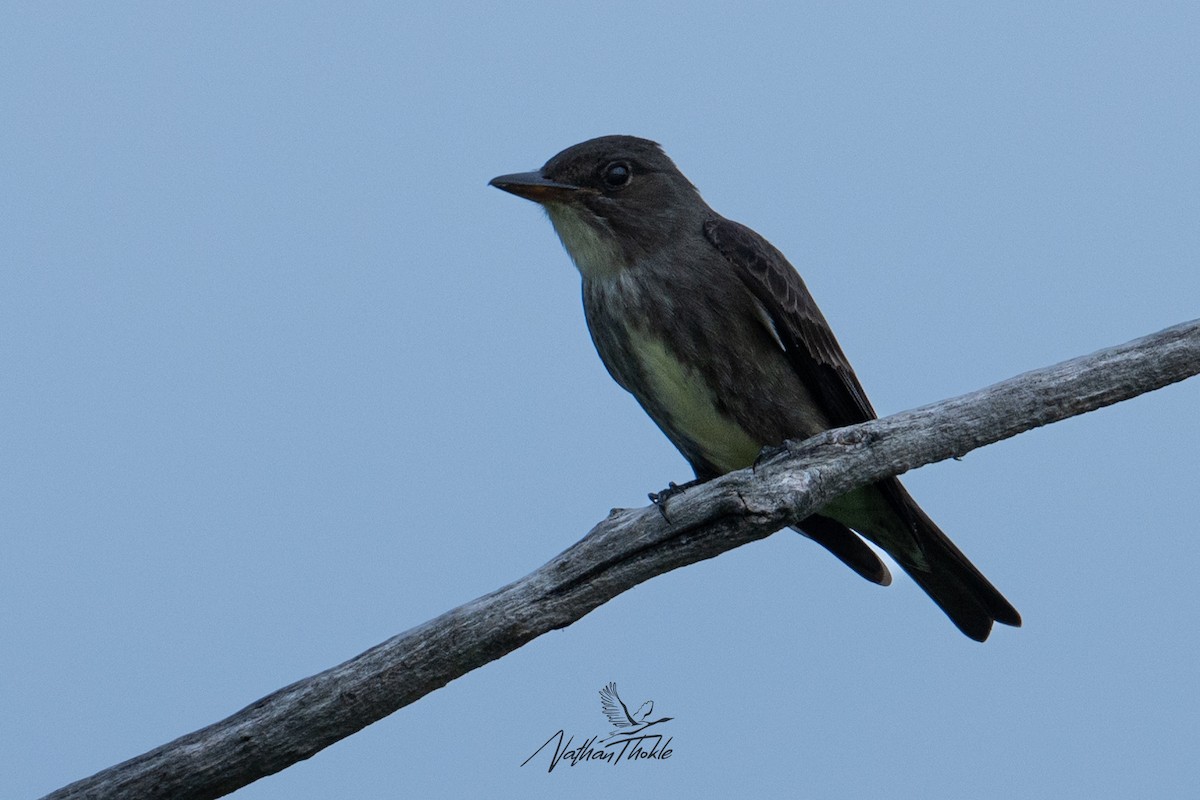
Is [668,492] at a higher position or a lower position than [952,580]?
higher

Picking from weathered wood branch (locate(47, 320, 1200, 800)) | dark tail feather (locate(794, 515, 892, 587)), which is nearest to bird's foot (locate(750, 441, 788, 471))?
weathered wood branch (locate(47, 320, 1200, 800))

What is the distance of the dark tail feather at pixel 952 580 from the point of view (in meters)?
5.93

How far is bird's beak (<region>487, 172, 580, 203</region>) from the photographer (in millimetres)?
5961

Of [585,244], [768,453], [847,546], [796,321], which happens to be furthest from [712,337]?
[847,546]

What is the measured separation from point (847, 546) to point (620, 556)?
1.86 metres

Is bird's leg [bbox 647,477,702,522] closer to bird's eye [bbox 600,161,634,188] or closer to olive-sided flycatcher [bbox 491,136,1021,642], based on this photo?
olive-sided flycatcher [bbox 491,136,1021,642]

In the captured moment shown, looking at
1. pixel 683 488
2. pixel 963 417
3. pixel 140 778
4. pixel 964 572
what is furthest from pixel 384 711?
pixel 964 572

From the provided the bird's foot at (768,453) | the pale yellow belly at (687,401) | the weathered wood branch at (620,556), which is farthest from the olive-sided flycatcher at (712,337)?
the weathered wood branch at (620,556)

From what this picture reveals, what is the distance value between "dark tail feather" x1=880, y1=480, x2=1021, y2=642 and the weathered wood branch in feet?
2.88

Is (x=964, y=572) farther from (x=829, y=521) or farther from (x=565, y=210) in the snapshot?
(x=565, y=210)

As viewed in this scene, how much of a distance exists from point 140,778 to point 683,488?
2192mm

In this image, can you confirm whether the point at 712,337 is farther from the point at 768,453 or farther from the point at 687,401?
the point at 768,453

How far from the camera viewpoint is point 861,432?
197 inches

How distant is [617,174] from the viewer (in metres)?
6.14
